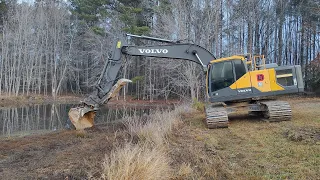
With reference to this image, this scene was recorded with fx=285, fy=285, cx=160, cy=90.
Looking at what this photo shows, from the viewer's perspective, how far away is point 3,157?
658 cm

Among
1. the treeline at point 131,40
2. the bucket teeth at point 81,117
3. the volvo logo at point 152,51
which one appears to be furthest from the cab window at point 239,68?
the treeline at point 131,40

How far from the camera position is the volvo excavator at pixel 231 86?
9117mm

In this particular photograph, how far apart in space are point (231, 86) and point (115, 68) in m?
4.12

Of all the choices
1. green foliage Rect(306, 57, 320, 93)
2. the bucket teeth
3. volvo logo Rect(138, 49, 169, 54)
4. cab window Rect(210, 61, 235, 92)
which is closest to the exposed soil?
the bucket teeth

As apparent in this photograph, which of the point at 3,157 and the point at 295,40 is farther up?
the point at 295,40

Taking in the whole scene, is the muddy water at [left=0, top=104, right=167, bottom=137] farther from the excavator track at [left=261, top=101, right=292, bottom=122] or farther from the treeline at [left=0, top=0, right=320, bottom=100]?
the treeline at [left=0, top=0, right=320, bottom=100]

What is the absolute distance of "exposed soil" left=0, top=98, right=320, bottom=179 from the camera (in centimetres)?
454

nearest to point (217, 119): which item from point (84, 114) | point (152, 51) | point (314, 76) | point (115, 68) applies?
point (152, 51)

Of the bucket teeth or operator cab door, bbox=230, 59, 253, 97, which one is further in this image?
the bucket teeth

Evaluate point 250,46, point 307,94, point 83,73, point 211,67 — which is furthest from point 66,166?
point 83,73

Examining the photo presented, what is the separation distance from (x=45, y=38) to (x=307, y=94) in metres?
31.8

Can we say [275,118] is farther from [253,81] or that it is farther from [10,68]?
[10,68]

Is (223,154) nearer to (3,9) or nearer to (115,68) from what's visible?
(115,68)

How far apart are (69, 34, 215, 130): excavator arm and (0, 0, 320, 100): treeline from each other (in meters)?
11.5
